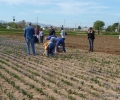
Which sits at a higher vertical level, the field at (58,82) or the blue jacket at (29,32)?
the blue jacket at (29,32)

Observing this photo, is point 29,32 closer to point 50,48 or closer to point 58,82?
point 50,48

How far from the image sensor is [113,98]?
6184 mm

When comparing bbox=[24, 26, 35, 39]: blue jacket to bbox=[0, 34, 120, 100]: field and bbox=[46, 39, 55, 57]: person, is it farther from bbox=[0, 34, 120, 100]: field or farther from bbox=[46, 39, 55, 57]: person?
bbox=[0, 34, 120, 100]: field

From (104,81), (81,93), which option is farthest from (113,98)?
(104,81)

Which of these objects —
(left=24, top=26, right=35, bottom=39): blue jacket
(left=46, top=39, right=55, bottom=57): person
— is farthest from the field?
(left=24, top=26, right=35, bottom=39): blue jacket

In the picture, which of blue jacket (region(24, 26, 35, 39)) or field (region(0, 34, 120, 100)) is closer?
field (region(0, 34, 120, 100))

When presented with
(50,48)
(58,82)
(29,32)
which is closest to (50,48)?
(50,48)

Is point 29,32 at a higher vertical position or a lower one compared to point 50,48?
higher

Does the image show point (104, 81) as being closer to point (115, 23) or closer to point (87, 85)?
point (87, 85)

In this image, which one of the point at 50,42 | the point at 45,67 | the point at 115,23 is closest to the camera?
the point at 45,67

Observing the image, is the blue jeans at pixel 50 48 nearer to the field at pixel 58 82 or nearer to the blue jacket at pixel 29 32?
the blue jacket at pixel 29 32

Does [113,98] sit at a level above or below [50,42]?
below

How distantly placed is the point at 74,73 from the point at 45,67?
4.86 feet

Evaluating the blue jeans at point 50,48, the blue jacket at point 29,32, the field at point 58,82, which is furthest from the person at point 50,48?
the field at point 58,82
